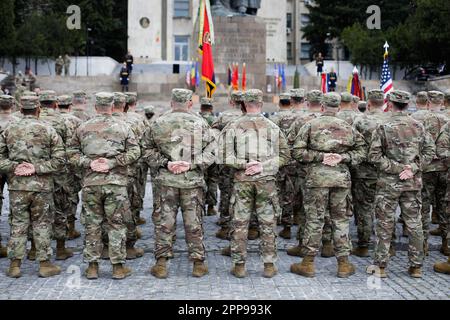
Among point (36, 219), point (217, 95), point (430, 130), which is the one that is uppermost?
point (217, 95)

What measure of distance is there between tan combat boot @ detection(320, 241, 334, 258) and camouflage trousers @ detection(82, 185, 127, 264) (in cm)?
274

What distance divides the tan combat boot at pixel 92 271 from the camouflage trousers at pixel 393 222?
10.7 feet

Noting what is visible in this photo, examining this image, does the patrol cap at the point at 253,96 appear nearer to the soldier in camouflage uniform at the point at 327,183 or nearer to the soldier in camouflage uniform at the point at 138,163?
the soldier in camouflage uniform at the point at 327,183

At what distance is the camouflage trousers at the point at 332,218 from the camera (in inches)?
286

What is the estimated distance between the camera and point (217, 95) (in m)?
29.9

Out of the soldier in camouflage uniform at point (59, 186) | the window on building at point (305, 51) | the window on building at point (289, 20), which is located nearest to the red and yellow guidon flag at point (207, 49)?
the soldier in camouflage uniform at point (59, 186)

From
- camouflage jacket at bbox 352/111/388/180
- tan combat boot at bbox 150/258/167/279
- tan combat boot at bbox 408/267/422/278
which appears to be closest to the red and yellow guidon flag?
camouflage jacket at bbox 352/111/388/180

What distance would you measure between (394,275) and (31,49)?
1368 inches

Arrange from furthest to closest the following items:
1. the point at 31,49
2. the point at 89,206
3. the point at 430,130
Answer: the point at 31,49
the point at 430,130
the point at 89,206

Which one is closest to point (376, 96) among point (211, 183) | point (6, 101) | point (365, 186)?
point (365, 186)

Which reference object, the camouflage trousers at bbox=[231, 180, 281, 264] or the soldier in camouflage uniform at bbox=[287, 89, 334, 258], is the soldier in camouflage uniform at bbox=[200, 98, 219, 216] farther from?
the camouflage trousers at bbox=[231, 180, 281, 264]

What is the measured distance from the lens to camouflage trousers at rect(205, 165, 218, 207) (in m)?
10.7

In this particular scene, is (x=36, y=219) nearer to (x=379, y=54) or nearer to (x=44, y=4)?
(x=379, y=54)
